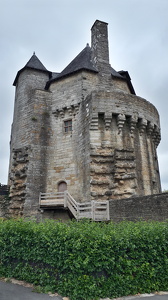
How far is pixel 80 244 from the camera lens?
488cm

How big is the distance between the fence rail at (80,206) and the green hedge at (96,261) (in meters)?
5.27

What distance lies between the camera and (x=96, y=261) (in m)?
4.85

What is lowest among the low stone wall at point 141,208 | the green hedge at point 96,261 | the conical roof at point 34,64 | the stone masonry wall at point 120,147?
the green hedge at point 96,261

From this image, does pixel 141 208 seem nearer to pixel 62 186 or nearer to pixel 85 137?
pixel 85 137

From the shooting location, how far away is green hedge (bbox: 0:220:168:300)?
190 inches

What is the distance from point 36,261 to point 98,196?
714 cm

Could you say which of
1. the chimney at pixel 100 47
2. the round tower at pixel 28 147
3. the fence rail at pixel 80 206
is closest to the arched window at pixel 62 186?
the fence rail at pixel 80 206

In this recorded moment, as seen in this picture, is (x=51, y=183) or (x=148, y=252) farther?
(x=51, y=183)

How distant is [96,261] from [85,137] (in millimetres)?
9570

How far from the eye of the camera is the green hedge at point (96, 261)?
4816 mm

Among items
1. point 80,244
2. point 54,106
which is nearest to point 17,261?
point 80,244

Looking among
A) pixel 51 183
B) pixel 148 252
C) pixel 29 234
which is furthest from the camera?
pixel 51 183

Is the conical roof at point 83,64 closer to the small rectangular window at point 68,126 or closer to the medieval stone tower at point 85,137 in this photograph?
the medieval stone tower at point 85,137

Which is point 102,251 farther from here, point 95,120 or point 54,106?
point 54,106
